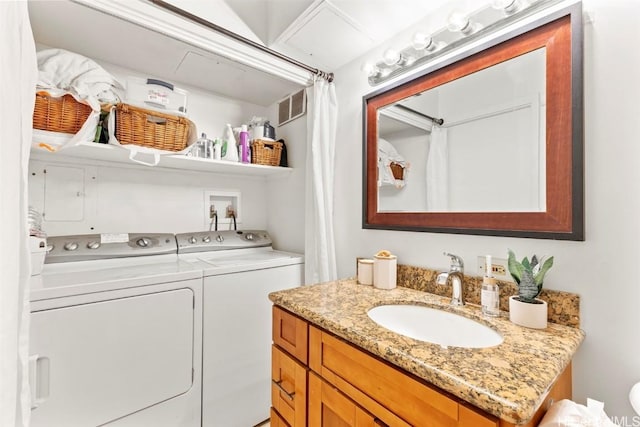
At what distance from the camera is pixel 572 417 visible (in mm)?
603

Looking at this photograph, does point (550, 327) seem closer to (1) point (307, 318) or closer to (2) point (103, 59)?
(1) point (307, 318)

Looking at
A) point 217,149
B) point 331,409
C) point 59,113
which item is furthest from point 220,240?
point 331,409

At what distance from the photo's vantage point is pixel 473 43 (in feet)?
3.73

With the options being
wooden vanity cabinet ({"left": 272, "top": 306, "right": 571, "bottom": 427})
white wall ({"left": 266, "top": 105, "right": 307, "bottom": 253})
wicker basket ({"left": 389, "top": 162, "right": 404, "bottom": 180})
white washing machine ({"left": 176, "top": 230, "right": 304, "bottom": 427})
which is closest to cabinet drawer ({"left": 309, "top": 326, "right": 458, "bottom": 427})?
wooden vanity cabinet ({"left": 272, "top": 306, "right": 571, "bottom": 427})

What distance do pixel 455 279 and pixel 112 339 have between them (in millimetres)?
1529

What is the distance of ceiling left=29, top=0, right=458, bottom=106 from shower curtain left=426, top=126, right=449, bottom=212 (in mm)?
598

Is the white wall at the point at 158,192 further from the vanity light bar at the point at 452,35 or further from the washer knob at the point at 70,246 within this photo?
the vanity light bar at the point at 452,35

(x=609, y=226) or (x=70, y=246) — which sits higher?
(x=609, y=226)

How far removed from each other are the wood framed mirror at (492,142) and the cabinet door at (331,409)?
2.60ft

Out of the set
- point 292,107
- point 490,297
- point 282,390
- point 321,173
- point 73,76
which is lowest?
point 282,390

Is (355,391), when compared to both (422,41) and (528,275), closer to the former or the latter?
(528,275)

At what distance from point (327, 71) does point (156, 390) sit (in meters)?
2.09

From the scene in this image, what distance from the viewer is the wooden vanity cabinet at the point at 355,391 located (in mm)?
636

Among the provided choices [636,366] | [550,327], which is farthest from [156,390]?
[636,366]
